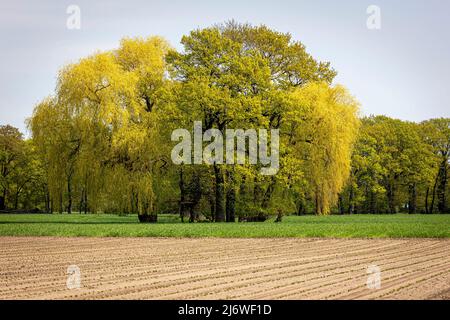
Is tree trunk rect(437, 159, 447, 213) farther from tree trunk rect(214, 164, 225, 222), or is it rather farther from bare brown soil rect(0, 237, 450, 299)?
bare brown soil rect(0, 237, 450, 299)

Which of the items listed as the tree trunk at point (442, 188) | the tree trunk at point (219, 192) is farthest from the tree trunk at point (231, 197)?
the tree trunk at point (442, 188)

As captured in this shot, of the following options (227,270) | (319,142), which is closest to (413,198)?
(319,142)

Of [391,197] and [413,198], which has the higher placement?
[391,197]

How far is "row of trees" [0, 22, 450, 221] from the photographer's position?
39375 mm

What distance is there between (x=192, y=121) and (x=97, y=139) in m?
6.69

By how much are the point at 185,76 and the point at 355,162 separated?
30418mm

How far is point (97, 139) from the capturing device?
3944 centimetres

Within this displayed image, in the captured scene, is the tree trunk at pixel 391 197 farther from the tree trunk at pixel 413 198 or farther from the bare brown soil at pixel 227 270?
the bare brown soil at pixel 227 270

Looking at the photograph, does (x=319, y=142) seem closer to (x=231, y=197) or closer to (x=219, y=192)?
(x=231, y=197)

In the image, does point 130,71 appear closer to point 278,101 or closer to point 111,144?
point 111,144

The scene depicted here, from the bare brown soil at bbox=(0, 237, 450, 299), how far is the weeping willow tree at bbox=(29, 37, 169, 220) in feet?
53.1

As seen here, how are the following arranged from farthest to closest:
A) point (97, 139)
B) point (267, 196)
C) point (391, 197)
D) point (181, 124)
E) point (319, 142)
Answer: point (391, 197)
point (267, 196)
point (319, 142)
point (181, 124)
point (97, 139)

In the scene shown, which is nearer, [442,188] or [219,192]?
[219,192]

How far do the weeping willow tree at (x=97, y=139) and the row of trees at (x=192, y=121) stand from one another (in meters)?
0.07
